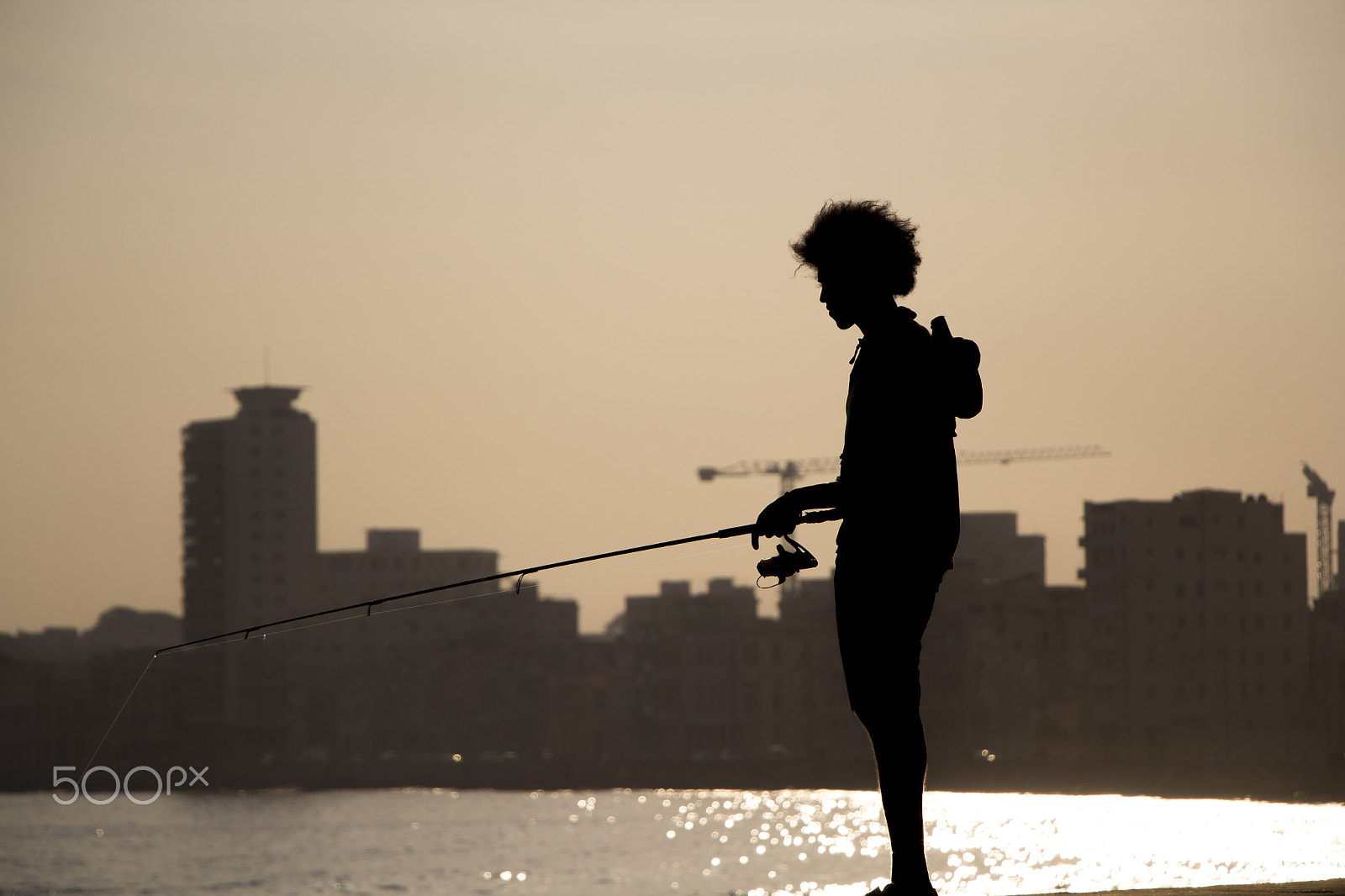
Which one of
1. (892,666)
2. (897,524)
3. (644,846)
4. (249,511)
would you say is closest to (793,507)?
(897,524)

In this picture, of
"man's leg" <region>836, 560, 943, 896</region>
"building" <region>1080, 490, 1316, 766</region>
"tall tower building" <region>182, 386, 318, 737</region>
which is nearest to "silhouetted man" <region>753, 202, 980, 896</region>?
"man's leg" <region>836, 560, 943, 896</region>

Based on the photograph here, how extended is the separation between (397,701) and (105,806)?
29581 mm

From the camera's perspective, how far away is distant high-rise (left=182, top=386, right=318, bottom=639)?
7387 inches

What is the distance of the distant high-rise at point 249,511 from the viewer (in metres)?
188

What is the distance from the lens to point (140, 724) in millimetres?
175750

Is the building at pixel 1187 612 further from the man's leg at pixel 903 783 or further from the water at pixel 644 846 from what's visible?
the man's leg at pixel 903 783

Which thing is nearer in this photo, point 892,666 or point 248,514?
point 892,666

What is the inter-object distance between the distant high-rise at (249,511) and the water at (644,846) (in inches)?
1675

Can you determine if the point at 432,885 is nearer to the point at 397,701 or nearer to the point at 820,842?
the point at 820,842

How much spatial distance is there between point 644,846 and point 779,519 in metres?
95.9

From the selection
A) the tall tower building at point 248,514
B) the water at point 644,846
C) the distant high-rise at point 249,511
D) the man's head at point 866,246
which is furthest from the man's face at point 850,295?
the distant high-rise at point 249,511

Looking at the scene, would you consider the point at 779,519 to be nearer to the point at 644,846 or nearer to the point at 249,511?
the point at 644,846

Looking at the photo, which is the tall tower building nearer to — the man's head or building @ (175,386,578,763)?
building @ (175,386,578,763)

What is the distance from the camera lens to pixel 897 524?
5668 mm
